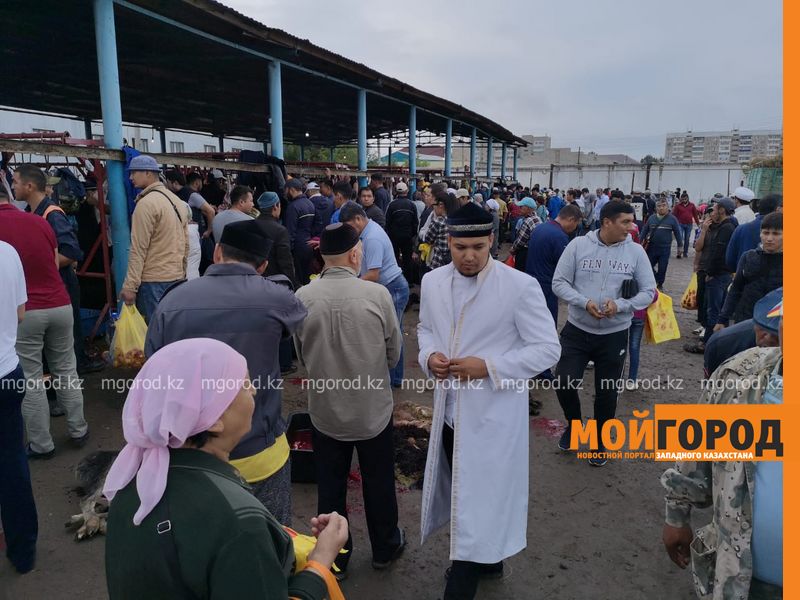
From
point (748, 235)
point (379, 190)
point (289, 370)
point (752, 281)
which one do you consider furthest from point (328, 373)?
point (379, 190)

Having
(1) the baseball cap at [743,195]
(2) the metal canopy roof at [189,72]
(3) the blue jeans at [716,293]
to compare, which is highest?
(2) the metal canopy roof at [189,72]

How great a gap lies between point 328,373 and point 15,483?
176cm

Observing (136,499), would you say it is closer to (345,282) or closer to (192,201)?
(345,282)

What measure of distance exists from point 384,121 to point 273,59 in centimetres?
920

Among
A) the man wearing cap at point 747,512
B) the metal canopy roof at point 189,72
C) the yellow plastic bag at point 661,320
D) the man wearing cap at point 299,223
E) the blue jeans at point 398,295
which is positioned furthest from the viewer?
A: the man wearing cap at point 299,223

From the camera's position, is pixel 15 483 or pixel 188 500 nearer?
pixel 188 500

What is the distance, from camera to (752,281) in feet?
14.2

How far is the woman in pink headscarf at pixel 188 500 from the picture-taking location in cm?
116

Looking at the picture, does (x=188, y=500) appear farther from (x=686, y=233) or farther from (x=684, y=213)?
(x=686, y=233)

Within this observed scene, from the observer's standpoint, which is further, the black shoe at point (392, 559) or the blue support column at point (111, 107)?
the blue support column at point (111, 107)

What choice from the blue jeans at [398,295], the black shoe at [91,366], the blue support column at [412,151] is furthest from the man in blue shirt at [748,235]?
the blue support column at [412,151]

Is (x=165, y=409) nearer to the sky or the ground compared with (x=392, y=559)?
nearer to the sky

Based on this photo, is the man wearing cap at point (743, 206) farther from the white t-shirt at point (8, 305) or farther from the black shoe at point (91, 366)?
the black shoe at point (91, 366)

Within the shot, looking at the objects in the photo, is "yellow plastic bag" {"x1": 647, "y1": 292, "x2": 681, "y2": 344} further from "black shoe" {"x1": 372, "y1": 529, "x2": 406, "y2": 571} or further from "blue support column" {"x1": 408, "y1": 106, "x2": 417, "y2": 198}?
"blue support column" {"x1": 408, "y1": 106, "x2": 417, "y2": 198}
